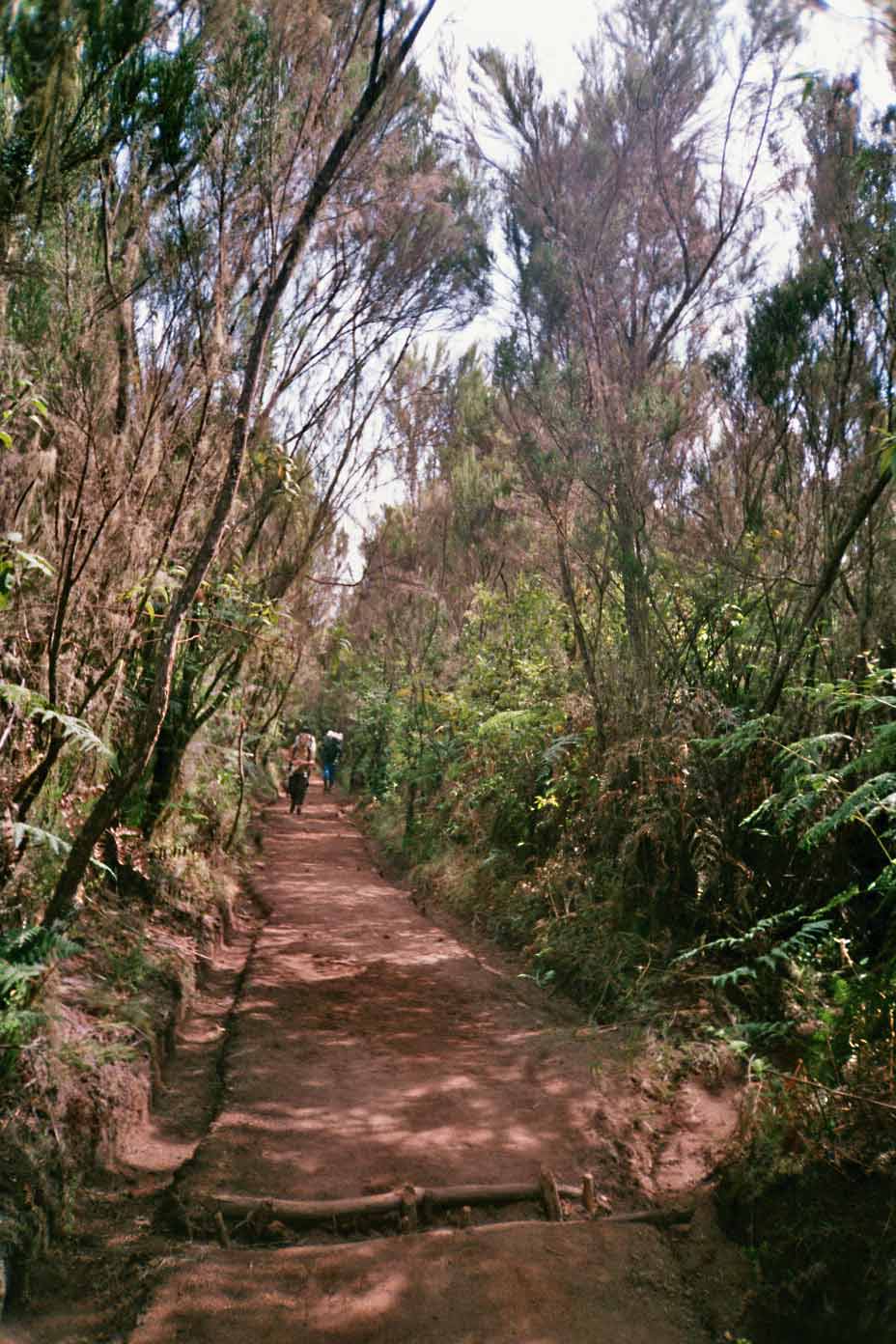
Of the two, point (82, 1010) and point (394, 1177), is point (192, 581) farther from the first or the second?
point (394, 1177)

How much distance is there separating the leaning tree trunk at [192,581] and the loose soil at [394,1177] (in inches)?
54.3

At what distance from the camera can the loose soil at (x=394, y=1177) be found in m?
3.67

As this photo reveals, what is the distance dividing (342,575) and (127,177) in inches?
518

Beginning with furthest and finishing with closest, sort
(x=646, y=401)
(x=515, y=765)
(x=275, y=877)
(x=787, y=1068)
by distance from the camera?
(x=275, y=877) < (x=515, y=765) < (x=646, y=401) < (x=787, y=1068)

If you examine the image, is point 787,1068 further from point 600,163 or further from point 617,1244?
point 600,163

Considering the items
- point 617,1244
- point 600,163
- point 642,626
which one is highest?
point 600,163

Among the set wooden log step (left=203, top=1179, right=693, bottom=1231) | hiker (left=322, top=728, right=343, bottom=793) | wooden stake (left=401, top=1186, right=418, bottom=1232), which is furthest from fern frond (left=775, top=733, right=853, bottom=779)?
hiker (left=322, top=728, right=343, bottom=793)

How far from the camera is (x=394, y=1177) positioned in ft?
15.5

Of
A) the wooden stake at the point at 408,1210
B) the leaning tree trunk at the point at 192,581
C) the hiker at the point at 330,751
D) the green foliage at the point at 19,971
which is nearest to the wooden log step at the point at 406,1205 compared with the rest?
the wooden stake at the point at 408,1210

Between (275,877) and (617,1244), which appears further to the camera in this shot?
(275,877)

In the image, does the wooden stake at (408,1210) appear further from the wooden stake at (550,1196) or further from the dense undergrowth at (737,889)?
the dense undergrowth at (737,889)

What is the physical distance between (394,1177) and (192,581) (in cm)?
312

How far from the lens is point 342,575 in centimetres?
1898

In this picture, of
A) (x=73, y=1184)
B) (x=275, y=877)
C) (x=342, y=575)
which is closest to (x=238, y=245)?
(x=73, y=1184)
